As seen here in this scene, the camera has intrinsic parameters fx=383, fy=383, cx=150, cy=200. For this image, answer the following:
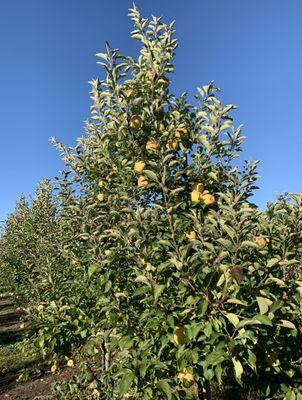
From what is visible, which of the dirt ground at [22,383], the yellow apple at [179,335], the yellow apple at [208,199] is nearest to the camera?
the yellow apple at [179,335]

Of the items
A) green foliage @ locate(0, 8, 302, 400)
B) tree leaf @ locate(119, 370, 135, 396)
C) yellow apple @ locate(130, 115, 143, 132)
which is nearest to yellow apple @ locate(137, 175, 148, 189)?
green foliage @ locate(0, 8, 302, 400)

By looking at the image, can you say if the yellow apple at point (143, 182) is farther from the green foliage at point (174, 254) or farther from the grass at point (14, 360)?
the grass at point (14, 360)

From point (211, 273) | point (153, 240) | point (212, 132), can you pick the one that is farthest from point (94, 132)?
point (211, 273)

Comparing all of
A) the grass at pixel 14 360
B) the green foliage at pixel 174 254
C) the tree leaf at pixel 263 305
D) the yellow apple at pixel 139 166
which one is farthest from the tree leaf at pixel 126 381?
the grass at pixel 14 360

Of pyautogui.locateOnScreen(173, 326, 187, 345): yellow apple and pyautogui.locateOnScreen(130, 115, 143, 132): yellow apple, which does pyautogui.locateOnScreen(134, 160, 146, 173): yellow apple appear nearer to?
pyautogui.locateOnScreen(130, 115, 143, 132): yellow apple

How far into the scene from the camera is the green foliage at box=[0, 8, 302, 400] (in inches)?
→ 112

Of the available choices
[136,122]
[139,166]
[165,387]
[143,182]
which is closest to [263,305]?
[165,387]

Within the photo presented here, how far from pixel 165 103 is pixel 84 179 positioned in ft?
5.54

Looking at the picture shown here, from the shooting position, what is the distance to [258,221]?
3836 mm

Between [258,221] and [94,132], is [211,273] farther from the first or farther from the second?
[94,132]

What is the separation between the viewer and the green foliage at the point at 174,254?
2.83m

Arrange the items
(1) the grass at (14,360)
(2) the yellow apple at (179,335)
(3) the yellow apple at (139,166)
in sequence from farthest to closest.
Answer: (1) the grass at (14,360), (3) the yellow apple at (139,166), (2) the yellow apple at (179,335)

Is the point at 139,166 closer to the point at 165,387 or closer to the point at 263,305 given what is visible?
the point at 263,305

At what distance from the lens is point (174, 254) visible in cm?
285
